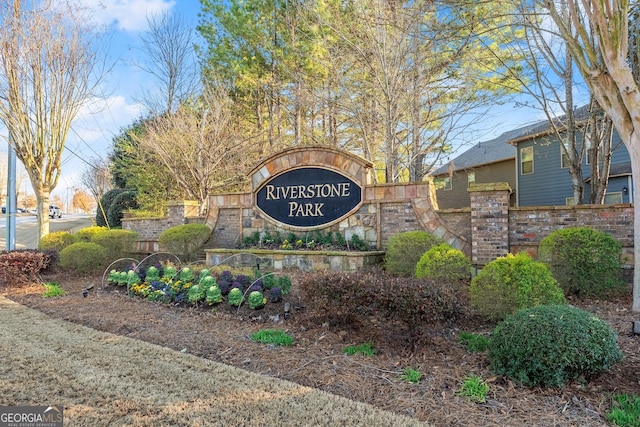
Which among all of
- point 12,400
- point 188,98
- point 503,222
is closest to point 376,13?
point 503,222

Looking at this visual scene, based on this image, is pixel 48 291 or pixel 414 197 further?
pixel 414 197

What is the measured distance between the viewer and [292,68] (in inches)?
503

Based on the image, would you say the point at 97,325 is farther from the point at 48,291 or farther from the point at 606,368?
the point at 606,368

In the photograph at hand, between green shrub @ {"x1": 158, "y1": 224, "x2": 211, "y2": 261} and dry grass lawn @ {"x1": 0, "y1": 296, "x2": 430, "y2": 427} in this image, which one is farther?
green shrub @ {"x1": 158, "y1": 224, "x2": 211, "y2": 261}

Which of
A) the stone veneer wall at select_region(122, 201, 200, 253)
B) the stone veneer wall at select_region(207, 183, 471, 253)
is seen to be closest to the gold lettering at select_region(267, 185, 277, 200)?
the stone veneer wall at select_region(207, 183, 471, 253)

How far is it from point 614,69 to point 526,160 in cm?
1222

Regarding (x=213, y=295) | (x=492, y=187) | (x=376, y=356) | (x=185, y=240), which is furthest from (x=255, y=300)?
(x=185, y=240)

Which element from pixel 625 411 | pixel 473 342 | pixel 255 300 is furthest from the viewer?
pixel 255 300

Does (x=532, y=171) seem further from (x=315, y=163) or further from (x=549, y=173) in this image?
(x=315, y=163)

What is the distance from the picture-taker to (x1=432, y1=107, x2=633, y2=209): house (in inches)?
487

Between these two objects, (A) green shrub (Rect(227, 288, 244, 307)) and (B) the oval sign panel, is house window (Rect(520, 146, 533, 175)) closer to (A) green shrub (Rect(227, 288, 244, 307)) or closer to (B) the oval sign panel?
(B) the oval sign panel

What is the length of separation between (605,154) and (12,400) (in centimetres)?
956

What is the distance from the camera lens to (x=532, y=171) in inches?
593

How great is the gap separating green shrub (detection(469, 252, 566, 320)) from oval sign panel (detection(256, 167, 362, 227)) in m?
3.77
